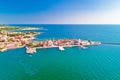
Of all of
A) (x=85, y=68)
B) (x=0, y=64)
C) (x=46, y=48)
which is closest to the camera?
(x=85, y=68)

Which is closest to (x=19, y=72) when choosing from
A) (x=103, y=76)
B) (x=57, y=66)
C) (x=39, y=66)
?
(x=39, y=66)

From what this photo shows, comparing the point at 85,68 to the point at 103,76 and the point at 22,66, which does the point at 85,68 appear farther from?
the point at 22,66

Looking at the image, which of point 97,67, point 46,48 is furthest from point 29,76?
point 46,48

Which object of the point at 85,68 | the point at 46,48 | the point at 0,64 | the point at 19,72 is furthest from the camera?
the point at 46,48

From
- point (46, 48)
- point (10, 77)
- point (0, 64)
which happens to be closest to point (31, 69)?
point (10, 77)

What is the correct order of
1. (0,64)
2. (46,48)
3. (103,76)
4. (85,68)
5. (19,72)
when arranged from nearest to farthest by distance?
(103,76) < (19,72) < (85,68) < (0,64) < (46,48)

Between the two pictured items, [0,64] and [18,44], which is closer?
[0,64]

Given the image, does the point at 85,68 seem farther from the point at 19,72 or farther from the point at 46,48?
the point at 46,48

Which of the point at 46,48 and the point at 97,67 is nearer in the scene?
the point at 97,67

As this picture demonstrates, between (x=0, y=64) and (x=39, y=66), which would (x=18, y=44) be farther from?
(x=39, y=66)
